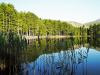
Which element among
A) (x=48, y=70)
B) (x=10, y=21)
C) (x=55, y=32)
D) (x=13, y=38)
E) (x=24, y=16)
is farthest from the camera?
(x=55, y=32)

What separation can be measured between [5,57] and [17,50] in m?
0.86

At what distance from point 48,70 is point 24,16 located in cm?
7933

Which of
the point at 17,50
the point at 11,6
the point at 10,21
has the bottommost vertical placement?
the point at 17,50

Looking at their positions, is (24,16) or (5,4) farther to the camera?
(24,16)

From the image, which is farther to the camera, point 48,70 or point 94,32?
point 94,32

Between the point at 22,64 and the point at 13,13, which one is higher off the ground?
the point at 13,13

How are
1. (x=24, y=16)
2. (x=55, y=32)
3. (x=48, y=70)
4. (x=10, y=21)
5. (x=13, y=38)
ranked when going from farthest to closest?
1. (x=55, y=32)
2. (x=24, y=16)
3. (x=10, y=21)
4. (x=13, y=38)
5. (x=48, y=70)

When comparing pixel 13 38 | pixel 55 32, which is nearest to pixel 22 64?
pixel 13 38

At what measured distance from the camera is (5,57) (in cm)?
1455

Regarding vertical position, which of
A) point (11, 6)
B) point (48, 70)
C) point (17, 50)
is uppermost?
point (11, 6)

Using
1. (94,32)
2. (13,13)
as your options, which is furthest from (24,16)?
(94,32)

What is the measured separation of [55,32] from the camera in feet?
440

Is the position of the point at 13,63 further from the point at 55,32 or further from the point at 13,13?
the point at 55,32

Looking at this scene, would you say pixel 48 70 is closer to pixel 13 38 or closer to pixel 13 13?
pixel 13 38
